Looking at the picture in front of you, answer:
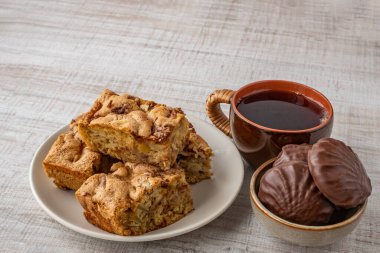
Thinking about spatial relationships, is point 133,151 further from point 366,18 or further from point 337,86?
point 366,18

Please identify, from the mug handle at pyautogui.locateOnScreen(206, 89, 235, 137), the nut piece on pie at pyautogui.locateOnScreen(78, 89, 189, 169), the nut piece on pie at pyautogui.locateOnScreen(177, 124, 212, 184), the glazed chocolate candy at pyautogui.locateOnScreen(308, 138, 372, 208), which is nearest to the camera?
the glazed chocolate candy at pyautogui.locateOnScreen(308, 138, 372, 208)

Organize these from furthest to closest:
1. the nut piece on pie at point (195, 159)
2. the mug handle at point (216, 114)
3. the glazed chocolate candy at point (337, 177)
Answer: the mug handle at point (216, 114)
the nut piece on pie at point (195, 159)
the glazed chocolate candy at point (337, 177)

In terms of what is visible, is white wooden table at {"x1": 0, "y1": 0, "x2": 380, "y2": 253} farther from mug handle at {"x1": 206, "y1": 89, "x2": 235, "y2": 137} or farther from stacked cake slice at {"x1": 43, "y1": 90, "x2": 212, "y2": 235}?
mug handle at {"x1": 206, "y1": 89, "x2": 235, "y2": 137}

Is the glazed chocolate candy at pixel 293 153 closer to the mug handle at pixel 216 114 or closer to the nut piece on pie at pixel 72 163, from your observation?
the mug handle at pixel 216 114

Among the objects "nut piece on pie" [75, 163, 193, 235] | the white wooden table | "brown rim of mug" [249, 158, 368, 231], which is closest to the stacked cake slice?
"nut piece on pie" [75, 163, 193, 235]

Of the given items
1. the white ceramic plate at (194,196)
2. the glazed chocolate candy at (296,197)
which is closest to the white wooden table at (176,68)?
the white ceramic plate at (194,196)

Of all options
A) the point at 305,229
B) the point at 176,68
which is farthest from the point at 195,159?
the point at 176,68

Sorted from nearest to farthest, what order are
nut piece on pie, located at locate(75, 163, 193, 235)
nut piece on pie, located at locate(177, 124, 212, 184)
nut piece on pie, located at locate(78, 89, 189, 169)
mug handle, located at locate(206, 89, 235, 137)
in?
nut piece on pie, located at locate(75, 163, 193, 235) → nut piece on pie, located at locate(78, 89, 189, 169) → nut piece on pie, located at locate(177, 124, 212, 184) → mug handle, located at locate(206, 89, 235, 137)
